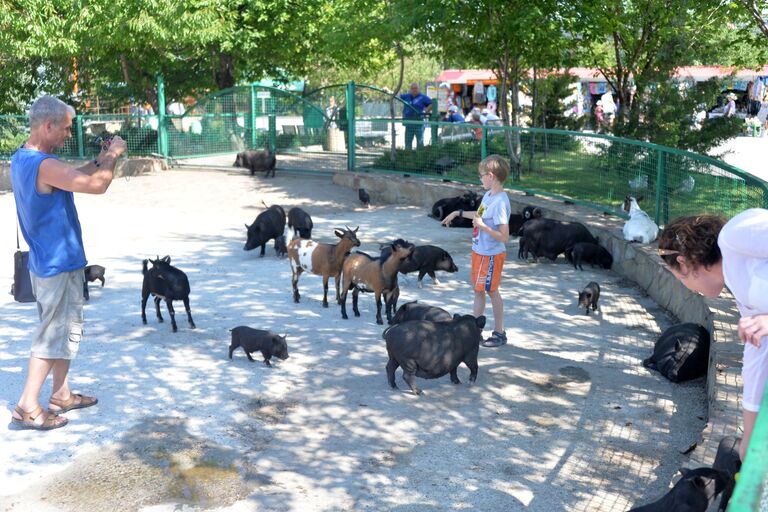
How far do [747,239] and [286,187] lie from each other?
1482cm

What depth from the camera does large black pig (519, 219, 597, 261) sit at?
1074cm

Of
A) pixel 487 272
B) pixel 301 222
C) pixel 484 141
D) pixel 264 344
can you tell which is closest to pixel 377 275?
pixel 487 272

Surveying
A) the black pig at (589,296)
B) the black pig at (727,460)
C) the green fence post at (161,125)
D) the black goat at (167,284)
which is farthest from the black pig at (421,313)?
the green fence post at (161,125)

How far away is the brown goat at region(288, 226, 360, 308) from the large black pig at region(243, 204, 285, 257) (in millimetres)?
2176

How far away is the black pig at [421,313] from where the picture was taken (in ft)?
23.6

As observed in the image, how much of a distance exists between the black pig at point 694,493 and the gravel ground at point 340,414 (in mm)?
648

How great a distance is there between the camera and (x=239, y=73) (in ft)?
75.0

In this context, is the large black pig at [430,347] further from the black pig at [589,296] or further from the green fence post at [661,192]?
the green fence post at [661,192]

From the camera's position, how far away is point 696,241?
3104 mm

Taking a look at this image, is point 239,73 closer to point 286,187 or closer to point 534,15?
point 286,187

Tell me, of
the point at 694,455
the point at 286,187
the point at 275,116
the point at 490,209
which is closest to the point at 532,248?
the point at 490,209

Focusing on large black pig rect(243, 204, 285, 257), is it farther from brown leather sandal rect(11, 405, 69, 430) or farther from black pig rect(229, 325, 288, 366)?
brown leather sandal rect(11, 405, 69, 430)

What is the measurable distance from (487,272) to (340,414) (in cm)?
203

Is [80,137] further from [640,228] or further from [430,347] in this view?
[430,347]
